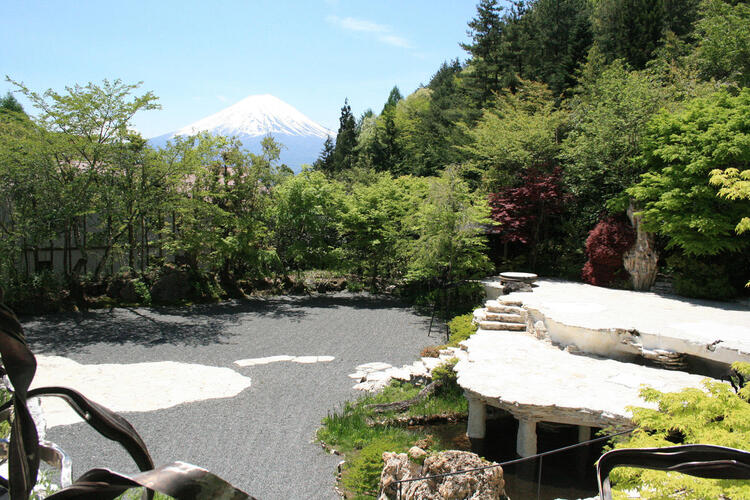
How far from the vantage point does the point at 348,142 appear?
3962 centimetres

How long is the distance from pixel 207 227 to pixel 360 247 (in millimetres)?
4992

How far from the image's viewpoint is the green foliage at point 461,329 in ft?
31.8

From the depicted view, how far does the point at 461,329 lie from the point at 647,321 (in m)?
3.39

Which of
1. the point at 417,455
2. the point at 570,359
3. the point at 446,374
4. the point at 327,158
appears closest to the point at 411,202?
the point at 446,374

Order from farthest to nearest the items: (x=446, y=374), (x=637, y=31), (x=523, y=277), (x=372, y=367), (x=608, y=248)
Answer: (x=637, y=31), (x=608, y=248), (x=523, y=277), (x=372, y=367), (x=446, y=374)

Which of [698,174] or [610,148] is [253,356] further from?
[610,148]

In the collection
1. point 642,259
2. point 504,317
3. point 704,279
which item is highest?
point 642,259

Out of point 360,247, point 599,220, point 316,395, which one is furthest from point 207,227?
point 599,220

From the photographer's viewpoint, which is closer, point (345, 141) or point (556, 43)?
point (556, 43)

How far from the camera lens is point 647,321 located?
330 inches

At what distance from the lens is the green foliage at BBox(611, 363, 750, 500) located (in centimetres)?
325

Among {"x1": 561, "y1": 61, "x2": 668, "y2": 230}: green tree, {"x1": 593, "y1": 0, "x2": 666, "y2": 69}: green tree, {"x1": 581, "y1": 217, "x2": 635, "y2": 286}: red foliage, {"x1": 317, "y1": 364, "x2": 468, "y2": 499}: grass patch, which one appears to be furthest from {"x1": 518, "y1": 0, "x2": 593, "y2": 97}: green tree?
{"x1": 317, "y1": 364, "x2": 468, "y2": 499}: grass patch

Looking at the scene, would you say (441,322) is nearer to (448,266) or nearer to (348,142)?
(448,266)

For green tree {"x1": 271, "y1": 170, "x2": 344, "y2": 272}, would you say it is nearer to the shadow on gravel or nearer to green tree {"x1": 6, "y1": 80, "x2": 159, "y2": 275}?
the shadow on gravel
